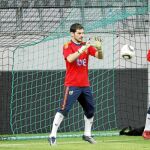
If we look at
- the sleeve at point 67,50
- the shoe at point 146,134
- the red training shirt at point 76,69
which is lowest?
the shoe at point 146,134

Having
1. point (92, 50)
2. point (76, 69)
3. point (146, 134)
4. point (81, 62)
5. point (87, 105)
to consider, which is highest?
point (92, 50)

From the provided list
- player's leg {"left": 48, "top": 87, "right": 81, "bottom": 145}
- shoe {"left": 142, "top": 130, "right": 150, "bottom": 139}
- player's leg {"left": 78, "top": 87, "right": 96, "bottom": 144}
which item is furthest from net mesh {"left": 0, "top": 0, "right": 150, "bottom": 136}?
player's leg {"left": 48, "top": 87, "right": 81, "bottom": 145}

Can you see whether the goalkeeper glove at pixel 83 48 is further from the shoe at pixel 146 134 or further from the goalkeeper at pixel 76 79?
the shoe at pixel 146 134

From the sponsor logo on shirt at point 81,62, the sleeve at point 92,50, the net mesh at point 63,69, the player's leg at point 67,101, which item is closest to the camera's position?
the player's leg at point 67,101

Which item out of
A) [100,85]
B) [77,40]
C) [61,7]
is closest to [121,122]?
[100,85]

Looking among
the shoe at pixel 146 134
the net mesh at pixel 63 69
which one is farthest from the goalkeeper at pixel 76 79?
the net mesh at pixel 63 69

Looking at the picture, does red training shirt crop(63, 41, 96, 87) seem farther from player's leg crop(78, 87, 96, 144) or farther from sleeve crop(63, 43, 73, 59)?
player's leg crop(78, 87, 96, 144)

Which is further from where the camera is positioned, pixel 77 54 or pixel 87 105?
pixel 87 105

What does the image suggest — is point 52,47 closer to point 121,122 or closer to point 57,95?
point 57,95

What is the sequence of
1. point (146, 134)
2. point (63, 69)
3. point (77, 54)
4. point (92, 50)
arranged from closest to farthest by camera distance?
point (77, 54)
point (92, 50)
point (146, 134)
point (63, 69)

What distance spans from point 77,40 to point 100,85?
5165 millimetres

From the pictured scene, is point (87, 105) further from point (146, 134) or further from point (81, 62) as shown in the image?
point (146, 134)

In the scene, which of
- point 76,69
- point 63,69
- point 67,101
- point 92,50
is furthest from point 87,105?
point 63,69

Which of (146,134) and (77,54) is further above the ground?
(77,54)
